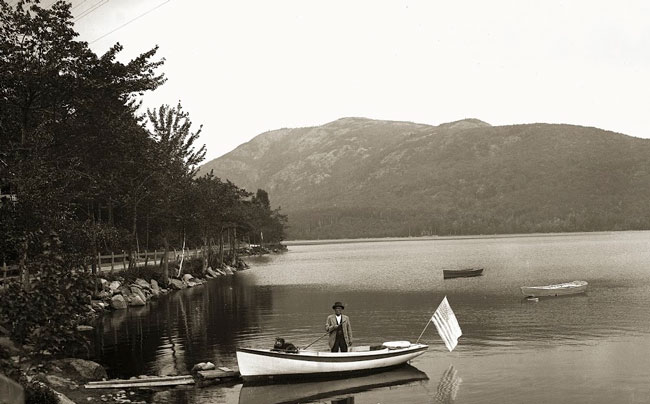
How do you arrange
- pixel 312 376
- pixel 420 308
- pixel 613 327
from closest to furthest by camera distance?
1. pixel 312 376
2. pixel 613 327
3. pixel 420 308

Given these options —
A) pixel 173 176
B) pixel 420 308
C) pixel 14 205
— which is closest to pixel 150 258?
pixel 173 176

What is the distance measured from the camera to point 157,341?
38094 mm

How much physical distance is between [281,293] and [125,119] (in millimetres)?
23595

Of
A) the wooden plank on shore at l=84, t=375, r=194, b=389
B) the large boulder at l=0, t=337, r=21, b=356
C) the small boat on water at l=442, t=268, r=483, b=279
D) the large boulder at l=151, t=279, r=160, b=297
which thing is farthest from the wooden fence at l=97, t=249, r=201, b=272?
the large boulder at l=0, t=337, r=21, b=356

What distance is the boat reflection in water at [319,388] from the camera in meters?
25.1

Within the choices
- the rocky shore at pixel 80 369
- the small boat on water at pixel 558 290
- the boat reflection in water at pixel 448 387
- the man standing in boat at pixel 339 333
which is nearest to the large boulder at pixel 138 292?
the rocky shore at pixel 80 369

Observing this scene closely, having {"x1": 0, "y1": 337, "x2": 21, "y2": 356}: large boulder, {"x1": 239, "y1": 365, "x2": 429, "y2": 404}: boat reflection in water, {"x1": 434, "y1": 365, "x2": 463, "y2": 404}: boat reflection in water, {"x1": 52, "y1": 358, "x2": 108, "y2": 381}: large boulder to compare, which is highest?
{"x1": 0, "y1": 337, "x2": 21, "y2": 356}: large boulder

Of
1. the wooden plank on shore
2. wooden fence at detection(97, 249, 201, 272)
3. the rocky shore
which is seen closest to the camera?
the rocky shore

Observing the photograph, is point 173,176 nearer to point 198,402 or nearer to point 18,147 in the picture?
point 18,147

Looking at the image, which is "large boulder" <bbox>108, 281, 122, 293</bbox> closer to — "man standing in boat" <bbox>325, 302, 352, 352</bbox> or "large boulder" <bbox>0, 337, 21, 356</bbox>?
"man standing in boat" <bbox>325, 302, 352, 352</bbox>

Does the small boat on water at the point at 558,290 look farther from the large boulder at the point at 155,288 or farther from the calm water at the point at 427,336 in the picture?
the large boulder at the point at 155,288

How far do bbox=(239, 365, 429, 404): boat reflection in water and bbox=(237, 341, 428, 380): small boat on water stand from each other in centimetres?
39

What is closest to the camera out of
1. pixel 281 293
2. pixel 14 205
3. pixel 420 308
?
pixel 14 205

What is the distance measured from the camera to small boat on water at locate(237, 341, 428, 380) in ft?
86.5
